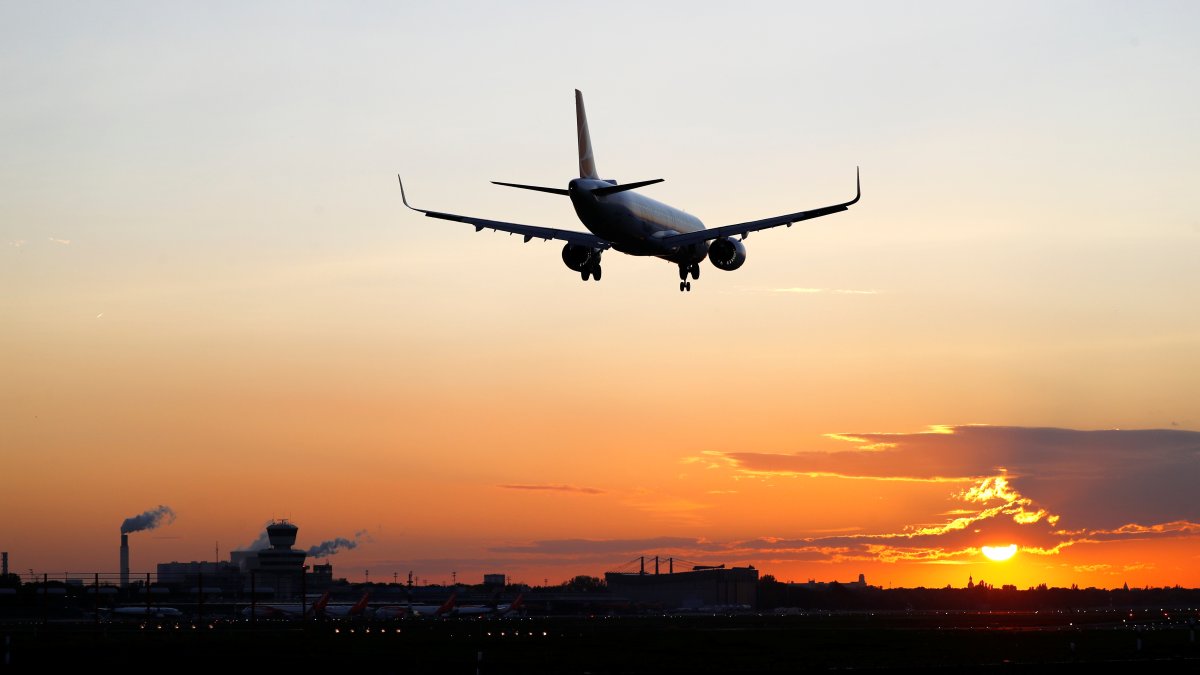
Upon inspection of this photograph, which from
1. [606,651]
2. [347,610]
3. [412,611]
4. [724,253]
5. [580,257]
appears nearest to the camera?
[606,651]

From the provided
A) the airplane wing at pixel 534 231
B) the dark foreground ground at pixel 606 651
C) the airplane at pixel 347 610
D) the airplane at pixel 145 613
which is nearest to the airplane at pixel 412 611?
the airplane at pixel 347 610

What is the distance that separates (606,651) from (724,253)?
2708 cm

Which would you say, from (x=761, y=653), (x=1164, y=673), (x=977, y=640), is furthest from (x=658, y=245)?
(x=1164, y=673)

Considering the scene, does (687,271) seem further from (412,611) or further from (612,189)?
(412,611)

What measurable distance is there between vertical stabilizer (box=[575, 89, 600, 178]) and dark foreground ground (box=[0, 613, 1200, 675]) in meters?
30.7

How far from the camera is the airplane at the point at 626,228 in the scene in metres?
82.8

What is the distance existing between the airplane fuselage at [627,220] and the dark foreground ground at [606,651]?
25.0 metres

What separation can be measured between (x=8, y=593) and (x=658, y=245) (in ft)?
407

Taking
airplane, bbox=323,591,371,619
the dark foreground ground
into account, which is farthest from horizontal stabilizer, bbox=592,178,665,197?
airplane, bbox=323,591,371,619

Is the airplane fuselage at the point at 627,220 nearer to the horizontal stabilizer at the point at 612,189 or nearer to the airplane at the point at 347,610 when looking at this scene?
the horizontal stabilizer at the point at 612,189

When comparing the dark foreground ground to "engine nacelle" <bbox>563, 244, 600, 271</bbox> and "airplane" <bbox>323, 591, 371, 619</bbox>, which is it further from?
"airplane" <bbox>323, 591, 371, 619</bbox>

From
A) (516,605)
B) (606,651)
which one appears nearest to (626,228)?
(606,651)

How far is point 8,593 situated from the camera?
173 metres

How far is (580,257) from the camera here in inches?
3418
